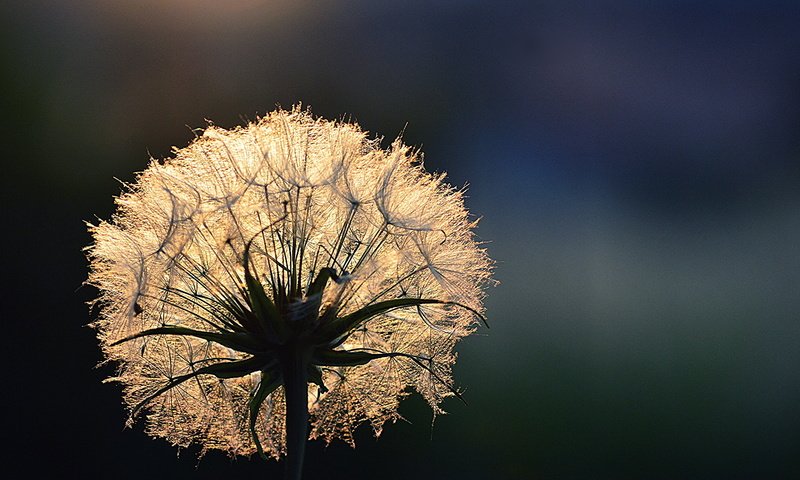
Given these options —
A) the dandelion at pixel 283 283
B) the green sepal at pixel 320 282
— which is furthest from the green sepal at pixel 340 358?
the green sepal at pixel 320 282

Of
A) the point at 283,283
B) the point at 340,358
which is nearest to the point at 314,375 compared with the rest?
the point at 340,358

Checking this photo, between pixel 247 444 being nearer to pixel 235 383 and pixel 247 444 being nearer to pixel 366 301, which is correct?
pixel 235 383

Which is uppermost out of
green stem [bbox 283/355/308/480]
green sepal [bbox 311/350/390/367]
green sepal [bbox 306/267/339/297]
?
green sepal [bbox 306/267/339/297]

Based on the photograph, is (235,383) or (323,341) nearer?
(323,341)

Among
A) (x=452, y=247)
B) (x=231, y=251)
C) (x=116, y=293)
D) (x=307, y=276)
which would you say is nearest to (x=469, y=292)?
(x=452, y=247)

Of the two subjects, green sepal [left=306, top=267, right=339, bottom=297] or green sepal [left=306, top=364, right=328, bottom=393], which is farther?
green sepal [left=306, top=364, right=328, bottom=393]

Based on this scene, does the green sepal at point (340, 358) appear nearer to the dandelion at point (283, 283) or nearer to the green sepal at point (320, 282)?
the dandelion at point (283, 283)

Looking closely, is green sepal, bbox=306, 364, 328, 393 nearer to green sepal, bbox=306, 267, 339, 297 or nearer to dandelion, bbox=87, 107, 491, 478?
dandelion, bbox=87, 107, 491, 478

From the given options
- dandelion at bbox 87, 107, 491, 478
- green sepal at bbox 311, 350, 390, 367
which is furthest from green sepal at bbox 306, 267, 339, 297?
green sepal at bbox 311, 350, 390, 367
